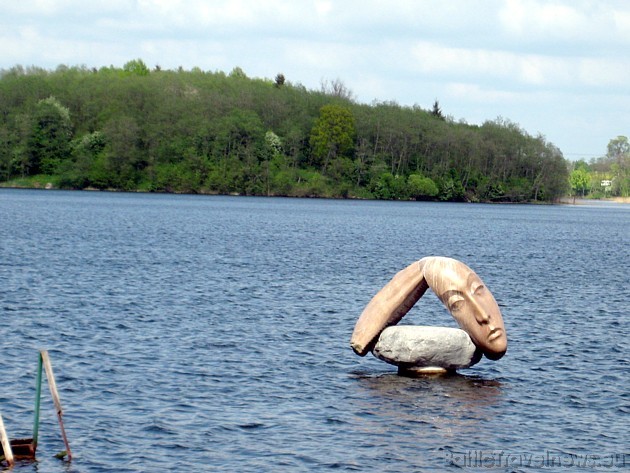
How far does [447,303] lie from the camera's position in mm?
27234

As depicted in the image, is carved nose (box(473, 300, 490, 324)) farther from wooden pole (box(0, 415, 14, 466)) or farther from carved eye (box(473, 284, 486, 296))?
wooden pole (box(0, 415, 14, 466))

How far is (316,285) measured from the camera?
50125 mm

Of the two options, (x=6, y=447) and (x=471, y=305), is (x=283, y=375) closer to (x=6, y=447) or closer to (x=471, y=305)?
(x=471, y=305)

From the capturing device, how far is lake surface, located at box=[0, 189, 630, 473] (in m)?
20.8

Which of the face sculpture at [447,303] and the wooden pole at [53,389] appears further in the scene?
the face sculpture at [447,303]

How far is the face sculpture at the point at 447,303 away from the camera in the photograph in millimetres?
26922

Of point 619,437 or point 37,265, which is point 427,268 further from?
point 37,265

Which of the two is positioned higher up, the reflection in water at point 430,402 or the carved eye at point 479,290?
the carved eye at point 479,290

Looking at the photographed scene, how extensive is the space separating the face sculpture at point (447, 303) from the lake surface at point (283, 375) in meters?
1.18

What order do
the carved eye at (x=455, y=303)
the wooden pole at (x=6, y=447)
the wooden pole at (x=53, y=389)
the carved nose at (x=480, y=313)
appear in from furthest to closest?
the carved eye at (x=455, y=303)
the carved nose at (x=480, y=313)
the wooden pole at (x=53, y=389)
the wooden pole at (x=6, y=447)

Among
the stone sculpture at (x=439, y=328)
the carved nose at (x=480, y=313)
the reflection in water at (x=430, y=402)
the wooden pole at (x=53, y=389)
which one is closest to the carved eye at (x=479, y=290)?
the stone sculpture at (x=439, y=328)

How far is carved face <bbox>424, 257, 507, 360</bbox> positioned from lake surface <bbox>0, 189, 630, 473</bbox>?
4.17 ft

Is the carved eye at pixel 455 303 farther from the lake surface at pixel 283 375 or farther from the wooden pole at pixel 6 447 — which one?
the wooden pole at pixel 6 447

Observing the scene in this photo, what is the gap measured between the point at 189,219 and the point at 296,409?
9496 cm
